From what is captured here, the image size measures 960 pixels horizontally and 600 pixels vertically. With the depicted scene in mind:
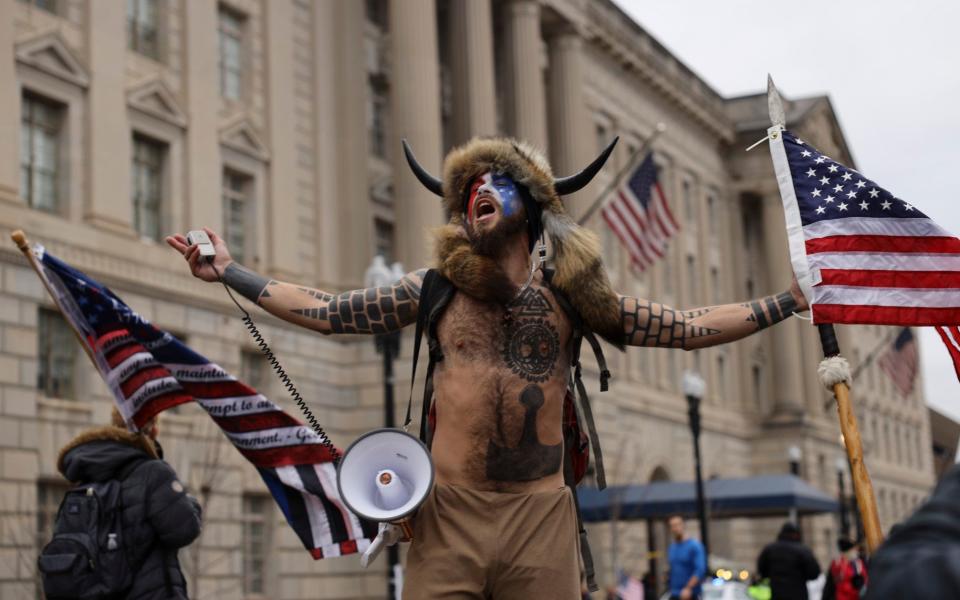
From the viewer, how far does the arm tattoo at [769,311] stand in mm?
5320

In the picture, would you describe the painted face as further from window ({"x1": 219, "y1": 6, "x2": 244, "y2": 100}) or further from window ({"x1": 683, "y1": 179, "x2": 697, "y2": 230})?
window ({"x1": 683, "y1": 179, "x2": 697, "y2": 230})

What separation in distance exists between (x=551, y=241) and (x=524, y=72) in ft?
112

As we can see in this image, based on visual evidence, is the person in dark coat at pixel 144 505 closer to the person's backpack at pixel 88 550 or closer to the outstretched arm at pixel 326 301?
the person's backpack at pixel 88 550

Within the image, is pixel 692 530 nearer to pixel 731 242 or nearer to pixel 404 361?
pixel 731 242

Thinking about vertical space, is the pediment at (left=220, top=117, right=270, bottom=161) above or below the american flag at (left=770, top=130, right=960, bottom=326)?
above

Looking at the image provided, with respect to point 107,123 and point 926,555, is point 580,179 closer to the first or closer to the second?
point 926,555

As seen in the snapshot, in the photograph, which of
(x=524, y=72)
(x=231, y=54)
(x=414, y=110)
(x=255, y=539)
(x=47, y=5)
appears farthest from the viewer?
(x=524, y=72)

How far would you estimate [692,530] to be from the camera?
180 feet

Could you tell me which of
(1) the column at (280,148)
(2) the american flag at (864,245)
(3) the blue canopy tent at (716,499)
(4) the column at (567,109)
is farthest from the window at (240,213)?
(2) the american flag at (864,245)

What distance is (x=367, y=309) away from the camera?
5.38 m

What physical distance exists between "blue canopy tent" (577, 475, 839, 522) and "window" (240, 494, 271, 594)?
8907 mm

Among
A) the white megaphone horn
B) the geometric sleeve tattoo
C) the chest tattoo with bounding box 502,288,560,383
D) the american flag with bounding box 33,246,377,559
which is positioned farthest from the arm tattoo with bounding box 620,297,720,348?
the american flag with bounding box 33,246,377,559

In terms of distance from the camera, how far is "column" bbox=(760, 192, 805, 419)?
62.0 meters

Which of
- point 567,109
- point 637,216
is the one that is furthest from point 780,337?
point 637,216
